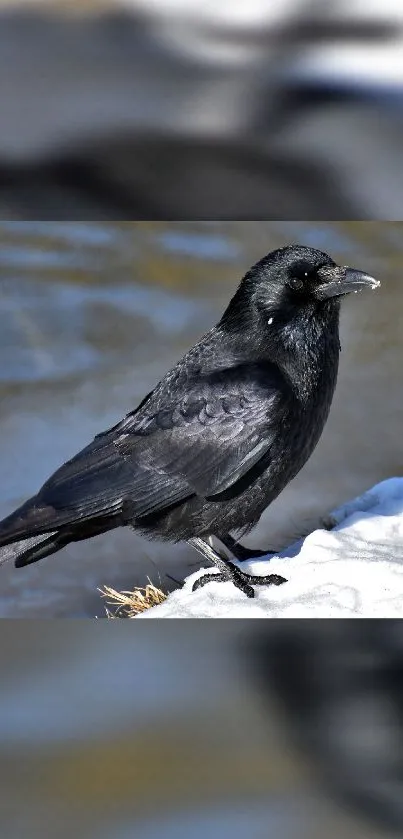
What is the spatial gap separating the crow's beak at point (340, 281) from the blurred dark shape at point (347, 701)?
49.3 inches

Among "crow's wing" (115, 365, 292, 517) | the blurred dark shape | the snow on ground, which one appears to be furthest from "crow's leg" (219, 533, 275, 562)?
the blurred dark shape

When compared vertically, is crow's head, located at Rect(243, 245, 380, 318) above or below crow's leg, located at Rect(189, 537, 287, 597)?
above

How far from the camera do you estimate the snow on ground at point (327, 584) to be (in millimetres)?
3254

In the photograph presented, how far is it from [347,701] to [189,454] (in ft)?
3.66

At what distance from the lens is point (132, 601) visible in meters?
3.76

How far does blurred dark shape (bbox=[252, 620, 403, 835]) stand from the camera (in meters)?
2.51

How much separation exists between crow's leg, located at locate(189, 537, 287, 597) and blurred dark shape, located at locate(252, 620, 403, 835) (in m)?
0.73

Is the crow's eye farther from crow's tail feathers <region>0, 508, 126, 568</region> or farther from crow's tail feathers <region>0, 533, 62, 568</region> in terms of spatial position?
crow's tail feathers <region>0, 533, 62, 568</region>
